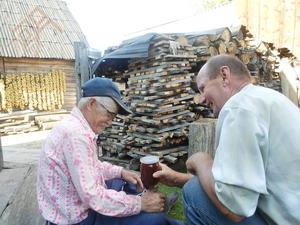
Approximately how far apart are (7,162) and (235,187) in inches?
177

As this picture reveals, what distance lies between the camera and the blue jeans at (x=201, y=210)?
1.38 m

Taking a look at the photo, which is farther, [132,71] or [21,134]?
[21,134]

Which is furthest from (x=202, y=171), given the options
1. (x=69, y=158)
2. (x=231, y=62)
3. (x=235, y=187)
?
(x=69, y=158)

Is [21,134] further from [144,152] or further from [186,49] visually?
[186,49]

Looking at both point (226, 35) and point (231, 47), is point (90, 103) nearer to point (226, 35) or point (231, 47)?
point (231, 47)

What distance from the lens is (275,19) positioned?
352 inches

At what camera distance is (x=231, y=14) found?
9734mm

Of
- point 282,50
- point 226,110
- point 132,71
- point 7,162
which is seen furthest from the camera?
point 282,50

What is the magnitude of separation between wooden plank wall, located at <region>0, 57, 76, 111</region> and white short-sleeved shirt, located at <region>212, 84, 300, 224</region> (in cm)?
1106

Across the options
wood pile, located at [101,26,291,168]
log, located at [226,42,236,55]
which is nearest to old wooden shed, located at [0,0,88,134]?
wood pile, located at [101,26,291,168]

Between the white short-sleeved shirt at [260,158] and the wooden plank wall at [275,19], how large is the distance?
8.94 m

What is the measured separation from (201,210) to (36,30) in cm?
1226

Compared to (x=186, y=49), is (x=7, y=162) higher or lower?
lower

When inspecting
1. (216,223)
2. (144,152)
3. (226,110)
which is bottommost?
(144,152)
